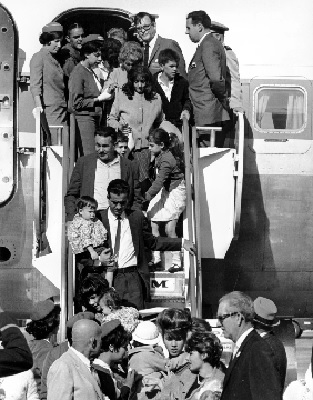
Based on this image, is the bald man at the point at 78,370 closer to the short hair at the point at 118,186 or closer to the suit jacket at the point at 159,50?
the short hair at the point at 118,186

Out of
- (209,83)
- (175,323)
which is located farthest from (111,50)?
(175,323)

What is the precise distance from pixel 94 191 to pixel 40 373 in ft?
9.73

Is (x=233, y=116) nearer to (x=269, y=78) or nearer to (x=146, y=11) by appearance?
(x=269, y=78)

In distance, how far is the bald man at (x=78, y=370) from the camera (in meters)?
8.83

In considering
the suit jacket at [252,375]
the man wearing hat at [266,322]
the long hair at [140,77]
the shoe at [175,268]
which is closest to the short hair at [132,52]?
the long hair at [140,77]

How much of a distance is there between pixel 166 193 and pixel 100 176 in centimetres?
77

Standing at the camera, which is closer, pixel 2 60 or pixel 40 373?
pixel 40 373

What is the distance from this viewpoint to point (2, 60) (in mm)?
14562

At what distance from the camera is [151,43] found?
1473 cm

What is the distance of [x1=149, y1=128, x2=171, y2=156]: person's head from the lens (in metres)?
13.2

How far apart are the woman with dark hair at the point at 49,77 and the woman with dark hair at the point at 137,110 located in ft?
2.49

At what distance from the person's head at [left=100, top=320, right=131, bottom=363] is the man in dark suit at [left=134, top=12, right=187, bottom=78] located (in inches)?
192

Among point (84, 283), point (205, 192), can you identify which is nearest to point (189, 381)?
point (84, 283)

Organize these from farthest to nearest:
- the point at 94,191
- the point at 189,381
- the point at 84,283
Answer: the point at 94,191, the point at 84,283, the point at 189,381
